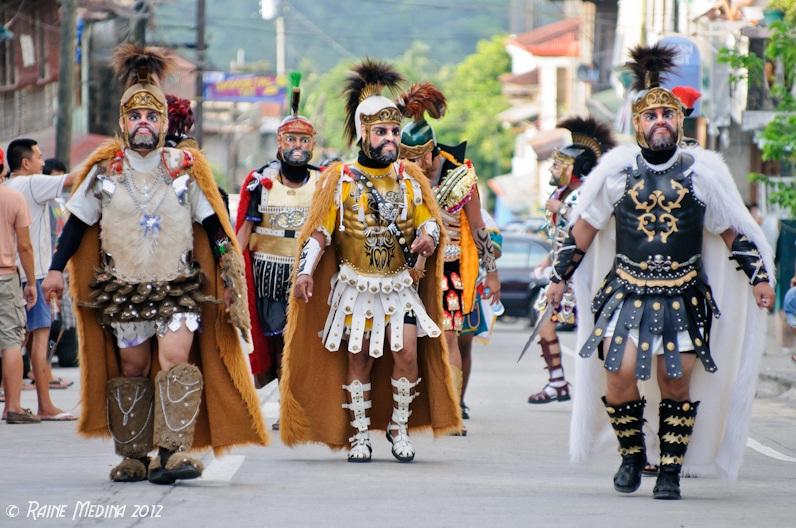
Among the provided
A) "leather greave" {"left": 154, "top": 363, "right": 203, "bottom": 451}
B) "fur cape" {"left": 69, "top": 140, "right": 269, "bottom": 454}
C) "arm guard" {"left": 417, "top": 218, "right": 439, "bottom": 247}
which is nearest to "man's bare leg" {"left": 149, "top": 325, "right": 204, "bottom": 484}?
"leather greave" {"left": 154, "top": 363, "right": 203, "bottom": 451}

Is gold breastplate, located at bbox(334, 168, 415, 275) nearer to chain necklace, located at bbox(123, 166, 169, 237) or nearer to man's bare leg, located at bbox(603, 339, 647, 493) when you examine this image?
chain necklace, located at bbox(123, 166, 169, 237)

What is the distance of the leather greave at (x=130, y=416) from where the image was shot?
885 centimetres

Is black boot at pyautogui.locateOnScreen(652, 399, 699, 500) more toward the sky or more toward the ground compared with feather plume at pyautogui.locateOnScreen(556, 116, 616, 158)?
more toward the ground

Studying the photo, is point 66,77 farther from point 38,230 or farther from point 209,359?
point 209,359

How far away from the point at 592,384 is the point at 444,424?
1.39 meters

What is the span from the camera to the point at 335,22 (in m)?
162

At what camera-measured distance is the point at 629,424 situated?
8609 millimetres

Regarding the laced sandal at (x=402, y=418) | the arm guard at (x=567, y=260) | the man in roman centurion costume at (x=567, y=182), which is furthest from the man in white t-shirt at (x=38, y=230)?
the arm guard at (x=567, y=260)

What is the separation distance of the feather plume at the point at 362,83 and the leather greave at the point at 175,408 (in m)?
2.12

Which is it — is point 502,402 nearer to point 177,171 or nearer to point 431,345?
point 431,345

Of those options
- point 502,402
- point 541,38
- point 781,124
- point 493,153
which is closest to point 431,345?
point 502,402

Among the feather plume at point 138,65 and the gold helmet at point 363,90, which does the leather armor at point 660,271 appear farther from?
the feather plume at point 138,65

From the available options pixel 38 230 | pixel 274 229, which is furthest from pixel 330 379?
pixel 38 230

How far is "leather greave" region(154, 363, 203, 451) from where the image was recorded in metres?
8.64
